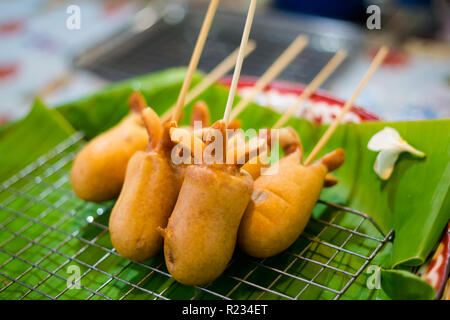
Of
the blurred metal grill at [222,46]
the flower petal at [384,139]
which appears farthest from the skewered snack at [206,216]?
the blurred metal grill at [222,46]

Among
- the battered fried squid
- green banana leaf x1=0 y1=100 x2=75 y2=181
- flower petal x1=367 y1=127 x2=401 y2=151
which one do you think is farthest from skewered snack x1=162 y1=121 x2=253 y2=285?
green banana leaf x1=0 y1=100 x2=75 y2=181

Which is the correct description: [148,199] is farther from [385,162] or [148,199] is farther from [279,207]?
[385,162]

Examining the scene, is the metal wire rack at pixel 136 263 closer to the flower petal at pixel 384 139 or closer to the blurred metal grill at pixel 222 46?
the flower petal at pixel 384 139

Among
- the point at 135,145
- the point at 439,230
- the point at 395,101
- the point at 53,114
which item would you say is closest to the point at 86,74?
the point at 53,114

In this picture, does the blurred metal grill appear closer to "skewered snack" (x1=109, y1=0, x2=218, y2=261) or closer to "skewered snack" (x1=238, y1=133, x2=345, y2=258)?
"skewered snack" (x1=238, y1=133, x2=345, y2=258)

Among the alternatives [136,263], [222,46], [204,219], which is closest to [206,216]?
[204,219]

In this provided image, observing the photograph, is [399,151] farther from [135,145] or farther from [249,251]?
[135,145]

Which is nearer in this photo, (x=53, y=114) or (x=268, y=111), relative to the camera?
(x=268, y=111)
